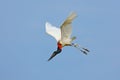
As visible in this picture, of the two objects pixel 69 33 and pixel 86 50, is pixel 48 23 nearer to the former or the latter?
pixel 69 33

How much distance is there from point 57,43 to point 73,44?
1.04 m

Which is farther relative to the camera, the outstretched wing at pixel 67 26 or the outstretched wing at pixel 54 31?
the outstretched wing at pixel 54 31

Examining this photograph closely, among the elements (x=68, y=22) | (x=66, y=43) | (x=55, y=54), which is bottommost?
(x=55, y=54)

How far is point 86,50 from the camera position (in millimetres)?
13531

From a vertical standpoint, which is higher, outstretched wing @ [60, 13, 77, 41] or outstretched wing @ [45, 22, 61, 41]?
outstretched wing @ [60, 13, 77, 41]

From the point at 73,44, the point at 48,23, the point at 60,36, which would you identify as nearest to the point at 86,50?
the point at 73,44

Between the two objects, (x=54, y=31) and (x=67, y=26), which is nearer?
(x=67, y=26)

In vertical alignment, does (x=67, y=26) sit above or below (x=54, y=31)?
above

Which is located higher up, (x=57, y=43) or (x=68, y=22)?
(x=68, y=22)

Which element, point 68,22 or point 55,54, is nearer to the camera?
point 68,22

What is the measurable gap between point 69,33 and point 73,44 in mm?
725

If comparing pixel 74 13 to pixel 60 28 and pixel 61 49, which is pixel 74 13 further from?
pixel 61 49

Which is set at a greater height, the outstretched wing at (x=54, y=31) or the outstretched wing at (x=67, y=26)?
the outstretched wing at (x=67, y=26)

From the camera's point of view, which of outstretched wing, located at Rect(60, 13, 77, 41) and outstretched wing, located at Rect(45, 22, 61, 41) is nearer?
outstretched wing, located at Rect(60, 13, 77, 41)
